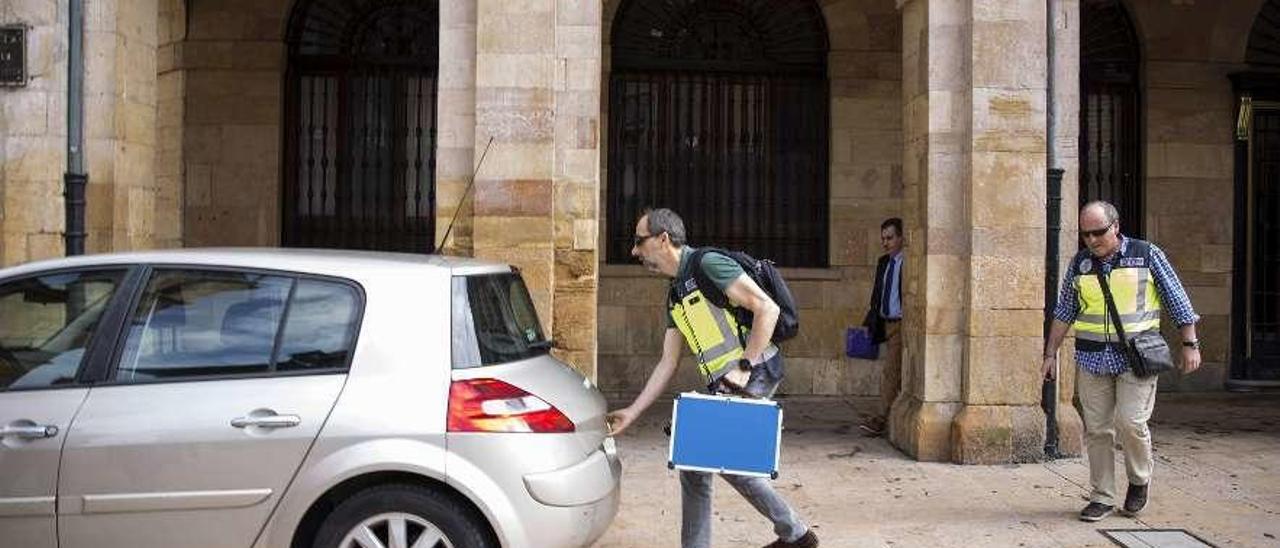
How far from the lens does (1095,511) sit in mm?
6914

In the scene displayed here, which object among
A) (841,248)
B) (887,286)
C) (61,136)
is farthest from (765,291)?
(841,248)

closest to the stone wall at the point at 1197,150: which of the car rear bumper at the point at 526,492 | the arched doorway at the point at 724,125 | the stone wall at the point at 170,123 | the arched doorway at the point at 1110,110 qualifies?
the arched doorway at the point at 1110,110

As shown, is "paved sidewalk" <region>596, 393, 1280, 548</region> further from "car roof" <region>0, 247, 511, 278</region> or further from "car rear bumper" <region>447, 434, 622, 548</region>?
"car roof" <region>0, 247, 511, 278</region>

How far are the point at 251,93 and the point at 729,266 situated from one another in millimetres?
8105

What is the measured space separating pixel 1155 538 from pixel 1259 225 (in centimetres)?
724

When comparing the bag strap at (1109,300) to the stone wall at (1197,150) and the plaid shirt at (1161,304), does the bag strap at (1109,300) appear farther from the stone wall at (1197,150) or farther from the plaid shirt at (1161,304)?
the stone wall at (1197,150)

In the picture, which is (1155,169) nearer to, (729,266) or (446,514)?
(729,266)

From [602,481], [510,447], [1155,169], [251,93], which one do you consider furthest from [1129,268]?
[251,93]

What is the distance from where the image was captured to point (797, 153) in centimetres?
1238

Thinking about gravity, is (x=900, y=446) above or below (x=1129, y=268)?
below

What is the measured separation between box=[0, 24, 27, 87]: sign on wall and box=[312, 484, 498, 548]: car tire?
18.1ft

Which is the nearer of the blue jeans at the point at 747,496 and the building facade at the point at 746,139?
the blue jeans at the point at 747,496

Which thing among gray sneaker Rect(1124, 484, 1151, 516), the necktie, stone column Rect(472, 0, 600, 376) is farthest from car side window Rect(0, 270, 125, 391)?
the necktie

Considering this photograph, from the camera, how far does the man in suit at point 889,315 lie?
9562 millimetres
